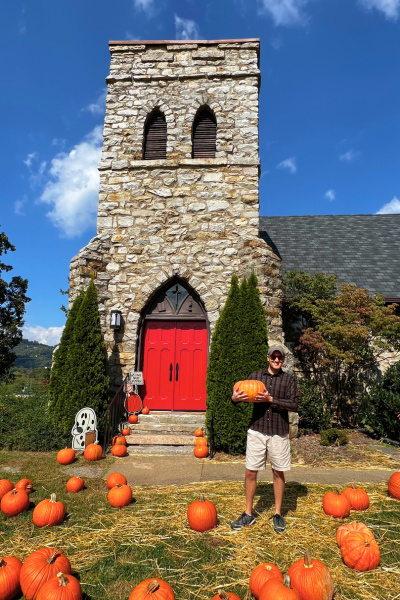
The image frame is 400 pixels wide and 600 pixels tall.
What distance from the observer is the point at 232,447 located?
5.89 m

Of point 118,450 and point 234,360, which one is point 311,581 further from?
point 118,450

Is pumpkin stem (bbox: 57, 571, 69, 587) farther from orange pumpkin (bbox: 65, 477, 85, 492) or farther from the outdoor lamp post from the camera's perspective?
the outdoor lamp post

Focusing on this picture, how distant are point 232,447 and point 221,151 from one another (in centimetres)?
644

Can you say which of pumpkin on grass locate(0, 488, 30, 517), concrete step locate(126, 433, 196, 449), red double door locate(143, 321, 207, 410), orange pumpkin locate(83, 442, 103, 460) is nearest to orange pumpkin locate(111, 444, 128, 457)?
orange pumpkin locate(83, 442, 103, 460)

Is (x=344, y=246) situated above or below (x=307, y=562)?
above

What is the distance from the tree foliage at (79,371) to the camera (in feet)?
20.2

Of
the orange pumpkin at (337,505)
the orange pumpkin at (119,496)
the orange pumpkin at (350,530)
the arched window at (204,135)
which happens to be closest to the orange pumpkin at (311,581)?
the orange pumpkin at (350,530)

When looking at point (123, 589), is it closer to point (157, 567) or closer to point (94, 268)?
point (157, 567)

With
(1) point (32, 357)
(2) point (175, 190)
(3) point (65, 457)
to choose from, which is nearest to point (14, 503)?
(3) point (65, 457)

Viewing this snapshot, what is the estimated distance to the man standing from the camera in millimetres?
3145

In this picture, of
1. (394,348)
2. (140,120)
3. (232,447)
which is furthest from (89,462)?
(140,120)

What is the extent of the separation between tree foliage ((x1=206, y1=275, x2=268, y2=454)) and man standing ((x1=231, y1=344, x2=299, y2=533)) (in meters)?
2.67

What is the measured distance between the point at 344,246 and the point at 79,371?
9.30 metres

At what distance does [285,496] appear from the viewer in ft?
12.9
